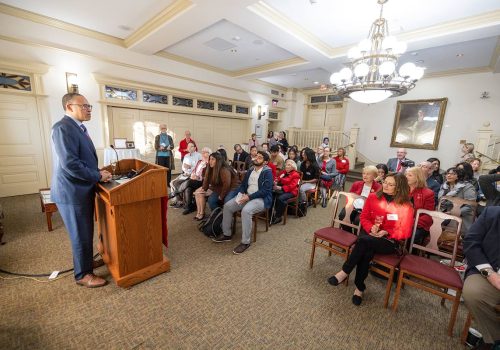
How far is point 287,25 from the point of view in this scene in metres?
3.77

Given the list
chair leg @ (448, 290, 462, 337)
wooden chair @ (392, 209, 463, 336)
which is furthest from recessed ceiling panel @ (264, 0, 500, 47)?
chair leg @ (448, 290, 462, 337)

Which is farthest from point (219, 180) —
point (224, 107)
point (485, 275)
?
point (224, 107)

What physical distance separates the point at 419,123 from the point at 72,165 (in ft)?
27.9

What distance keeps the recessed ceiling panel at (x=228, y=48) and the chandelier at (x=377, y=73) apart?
239 centimetres

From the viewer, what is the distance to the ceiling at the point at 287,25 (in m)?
3.24

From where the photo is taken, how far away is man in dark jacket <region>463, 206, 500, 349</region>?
4.54 feet

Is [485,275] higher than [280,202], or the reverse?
[485,275]

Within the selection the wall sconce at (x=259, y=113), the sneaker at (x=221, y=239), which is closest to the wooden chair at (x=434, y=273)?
the sneaker at (x=221, y=239)

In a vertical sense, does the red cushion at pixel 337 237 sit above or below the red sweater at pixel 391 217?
below

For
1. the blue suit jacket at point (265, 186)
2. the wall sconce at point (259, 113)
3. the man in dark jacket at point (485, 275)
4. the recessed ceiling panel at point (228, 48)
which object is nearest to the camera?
the man in dark jacket at point (485, 275)

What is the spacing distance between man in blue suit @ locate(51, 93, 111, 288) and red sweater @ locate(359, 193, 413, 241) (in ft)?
8.08

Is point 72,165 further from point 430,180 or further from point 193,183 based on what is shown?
point 430,180

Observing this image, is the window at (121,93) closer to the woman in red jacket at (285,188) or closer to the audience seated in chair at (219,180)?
the audience seated in chair at (219,180)

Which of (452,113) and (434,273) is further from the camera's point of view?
(452,113)
